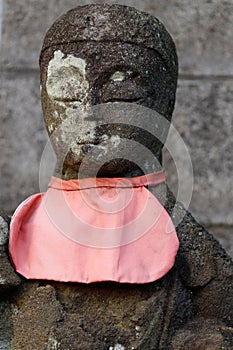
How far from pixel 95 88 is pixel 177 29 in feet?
3.00

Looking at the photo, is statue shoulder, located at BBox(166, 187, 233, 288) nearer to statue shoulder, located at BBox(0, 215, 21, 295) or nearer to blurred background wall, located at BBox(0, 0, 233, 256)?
statue shoulder, located at BBox(0, 215, 21, 295)

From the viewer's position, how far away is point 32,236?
5.62 feet

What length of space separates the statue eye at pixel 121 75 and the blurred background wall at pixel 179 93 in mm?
850

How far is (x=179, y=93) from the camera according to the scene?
8.39 ft

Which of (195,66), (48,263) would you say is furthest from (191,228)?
(195,66)

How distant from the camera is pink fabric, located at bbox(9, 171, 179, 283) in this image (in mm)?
1662

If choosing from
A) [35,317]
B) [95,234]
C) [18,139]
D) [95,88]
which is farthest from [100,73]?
[18,139]

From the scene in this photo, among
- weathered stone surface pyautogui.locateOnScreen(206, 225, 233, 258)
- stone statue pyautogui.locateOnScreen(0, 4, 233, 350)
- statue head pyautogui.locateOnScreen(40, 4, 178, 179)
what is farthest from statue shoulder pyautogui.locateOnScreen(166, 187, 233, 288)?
weathered stone surface pyautogui.locateOnScreen(206, 225, 233, 258)

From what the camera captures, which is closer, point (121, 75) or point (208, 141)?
point (121, 75)

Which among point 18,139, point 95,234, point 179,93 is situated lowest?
point 18,139

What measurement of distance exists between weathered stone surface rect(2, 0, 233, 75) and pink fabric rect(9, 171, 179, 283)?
2.85 feet

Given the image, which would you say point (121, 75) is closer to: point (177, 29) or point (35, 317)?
point (35, 317)

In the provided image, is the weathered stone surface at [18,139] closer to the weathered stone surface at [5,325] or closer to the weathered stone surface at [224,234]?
the weathered stone surface at [224,234]

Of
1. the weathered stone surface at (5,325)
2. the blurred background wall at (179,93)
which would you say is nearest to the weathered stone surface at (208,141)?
the blurred background wall at (179,93)
